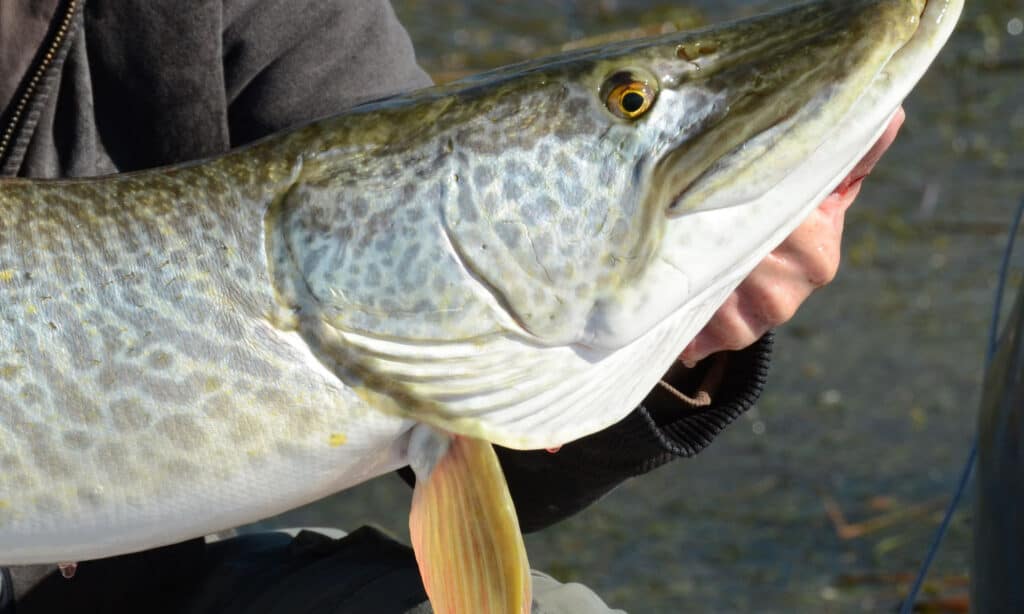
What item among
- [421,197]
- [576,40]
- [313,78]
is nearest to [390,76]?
[313,78]

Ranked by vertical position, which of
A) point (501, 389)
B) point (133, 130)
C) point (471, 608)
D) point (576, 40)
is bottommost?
point (471, 608)

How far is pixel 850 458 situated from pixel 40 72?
244 centimetres

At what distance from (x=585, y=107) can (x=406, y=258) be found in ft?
0.93

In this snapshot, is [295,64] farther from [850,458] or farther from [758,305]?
[850,458]

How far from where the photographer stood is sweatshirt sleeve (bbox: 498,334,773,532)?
86.9 inches

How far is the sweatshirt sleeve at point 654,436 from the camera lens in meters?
2.21

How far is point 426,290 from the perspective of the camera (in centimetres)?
171

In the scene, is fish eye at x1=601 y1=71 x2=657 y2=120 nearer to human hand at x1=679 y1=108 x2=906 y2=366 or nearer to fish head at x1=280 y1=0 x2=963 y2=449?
fish head at x1=280 y1=0 x2=963 y2=449

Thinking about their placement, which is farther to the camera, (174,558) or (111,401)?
(174,558)

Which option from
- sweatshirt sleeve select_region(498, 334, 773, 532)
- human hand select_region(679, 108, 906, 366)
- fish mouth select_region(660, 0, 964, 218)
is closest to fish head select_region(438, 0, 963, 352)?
fish mouth select_region(660, 0, 964, 218)

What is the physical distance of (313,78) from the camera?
2539 millimetres

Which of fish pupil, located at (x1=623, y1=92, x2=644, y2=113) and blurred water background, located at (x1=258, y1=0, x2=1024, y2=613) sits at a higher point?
fish pupil, located at (x1=623, y1=92, x2=644, y2=113)

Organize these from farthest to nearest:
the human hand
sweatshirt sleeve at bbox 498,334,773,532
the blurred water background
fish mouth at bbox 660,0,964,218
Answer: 1. the blurred water background
2. sweatshirt sleeve at bbox 498,334,773,532
3. the human hand
4. fish mouth at bbox 660,0,964,218

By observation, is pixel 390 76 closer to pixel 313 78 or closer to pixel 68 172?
pixel 313 78
